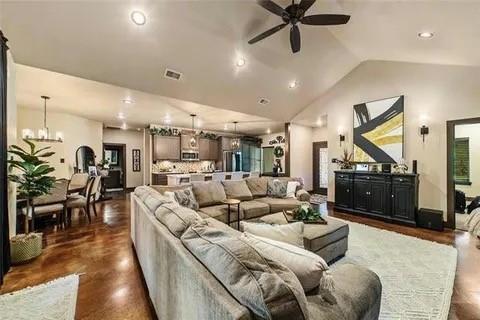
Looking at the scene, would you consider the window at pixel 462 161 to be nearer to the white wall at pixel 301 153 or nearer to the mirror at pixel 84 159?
the white wall at pixel 301 153

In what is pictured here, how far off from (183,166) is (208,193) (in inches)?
203

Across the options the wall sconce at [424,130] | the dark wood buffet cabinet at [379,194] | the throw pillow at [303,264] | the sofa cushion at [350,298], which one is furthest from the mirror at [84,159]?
the wall sconce at [424,130]

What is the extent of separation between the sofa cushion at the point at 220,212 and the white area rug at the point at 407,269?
184cm

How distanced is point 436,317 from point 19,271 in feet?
14.6

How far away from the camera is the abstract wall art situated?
206 inches

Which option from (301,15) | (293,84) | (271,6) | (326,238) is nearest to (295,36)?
(301,15)

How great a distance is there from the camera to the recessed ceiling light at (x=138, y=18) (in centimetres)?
299

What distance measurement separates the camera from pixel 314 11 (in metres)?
3.72

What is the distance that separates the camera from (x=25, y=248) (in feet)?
9.88

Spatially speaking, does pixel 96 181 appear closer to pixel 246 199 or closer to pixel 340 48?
pixel 246 199

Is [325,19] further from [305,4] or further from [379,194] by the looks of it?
[379,194]

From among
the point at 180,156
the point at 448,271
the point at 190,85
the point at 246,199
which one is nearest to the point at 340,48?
→ the point at 190,85

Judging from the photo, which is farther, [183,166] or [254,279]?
[183,166]

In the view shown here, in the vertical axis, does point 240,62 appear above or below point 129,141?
above
